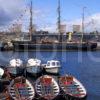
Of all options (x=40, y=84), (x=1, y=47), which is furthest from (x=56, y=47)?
(x=40, y=84)

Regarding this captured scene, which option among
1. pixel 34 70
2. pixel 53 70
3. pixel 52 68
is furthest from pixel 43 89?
pixel 52 68

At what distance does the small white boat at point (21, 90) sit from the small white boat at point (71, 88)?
3.99 metres

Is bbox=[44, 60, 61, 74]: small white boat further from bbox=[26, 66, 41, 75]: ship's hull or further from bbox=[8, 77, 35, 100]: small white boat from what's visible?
bbox=[8, 77, 35, 100]: small white boat

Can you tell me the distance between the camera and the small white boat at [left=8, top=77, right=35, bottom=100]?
45000mm

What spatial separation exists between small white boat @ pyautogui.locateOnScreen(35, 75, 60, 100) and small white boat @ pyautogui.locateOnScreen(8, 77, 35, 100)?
832mm

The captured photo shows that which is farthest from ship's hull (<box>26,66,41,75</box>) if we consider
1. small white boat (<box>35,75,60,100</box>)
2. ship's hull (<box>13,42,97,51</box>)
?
ship's hull (<box>13,42,97,51</box>)

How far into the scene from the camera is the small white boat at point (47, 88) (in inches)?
1800

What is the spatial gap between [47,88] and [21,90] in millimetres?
3205

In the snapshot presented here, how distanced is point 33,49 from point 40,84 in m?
121

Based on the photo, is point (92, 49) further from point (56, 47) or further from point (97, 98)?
point (97, 98)

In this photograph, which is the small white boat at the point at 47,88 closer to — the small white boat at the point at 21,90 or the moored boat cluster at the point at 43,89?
the moored boat cluster at the point at 43,89

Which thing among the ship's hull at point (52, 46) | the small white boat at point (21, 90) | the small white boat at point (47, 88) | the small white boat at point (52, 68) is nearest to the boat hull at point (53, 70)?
the small white boat at point (52, 68)

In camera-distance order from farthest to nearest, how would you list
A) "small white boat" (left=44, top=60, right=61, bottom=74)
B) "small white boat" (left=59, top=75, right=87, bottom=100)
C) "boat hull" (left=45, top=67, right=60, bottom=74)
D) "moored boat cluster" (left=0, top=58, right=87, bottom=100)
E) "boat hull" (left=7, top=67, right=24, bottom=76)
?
"small white boat" (left=44, top=60, right=61, bottom=74) < "boat hull" (left=45, top=67, right=60, bottom=74) < "boat hull" (left=7, top=67, right=24, bottom=76) < "small white boat" (left=59, top=75, right=87, bottom=100) < "moored boat cluster" (left=0, top=58, right=87, bottom=100)

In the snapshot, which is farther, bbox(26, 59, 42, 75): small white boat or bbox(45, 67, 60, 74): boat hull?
bbox(45, 67, 60, 74): boat hull
